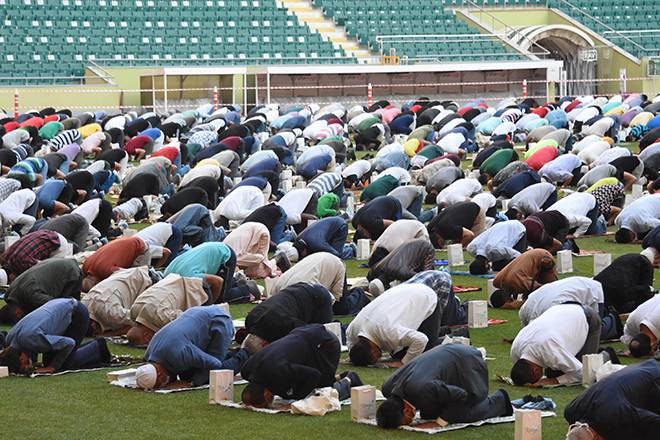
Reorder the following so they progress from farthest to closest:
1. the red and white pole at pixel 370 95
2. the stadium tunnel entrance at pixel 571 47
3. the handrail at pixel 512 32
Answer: the stadium tunnel entrance at pixel 571 47, the handrail at pixel 512 32, the red and white pole at pixel 370 95

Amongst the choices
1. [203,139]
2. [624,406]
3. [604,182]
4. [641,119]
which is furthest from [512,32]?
[624,406]

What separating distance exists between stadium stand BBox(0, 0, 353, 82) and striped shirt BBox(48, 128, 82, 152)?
1124 centimetres

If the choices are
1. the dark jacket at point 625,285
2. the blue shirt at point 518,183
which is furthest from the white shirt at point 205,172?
the dark jacket at point 625,285

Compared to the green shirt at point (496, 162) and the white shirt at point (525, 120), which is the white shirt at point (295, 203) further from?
the white shirt at point (525, 120)

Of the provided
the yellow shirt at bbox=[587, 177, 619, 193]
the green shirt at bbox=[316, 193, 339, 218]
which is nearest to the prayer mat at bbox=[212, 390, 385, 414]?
the green shirt at bbox=[316, 193, 339, 218]

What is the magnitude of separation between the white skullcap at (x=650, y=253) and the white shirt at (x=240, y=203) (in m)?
5.64

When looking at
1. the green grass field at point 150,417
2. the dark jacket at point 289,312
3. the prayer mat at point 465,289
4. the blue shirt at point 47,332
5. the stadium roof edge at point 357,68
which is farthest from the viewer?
the stadium roof edge at point 357,68

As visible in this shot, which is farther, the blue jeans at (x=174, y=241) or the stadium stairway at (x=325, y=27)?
the stadium stairway at (x=325, y=27)

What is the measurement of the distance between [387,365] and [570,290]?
63.1 inches

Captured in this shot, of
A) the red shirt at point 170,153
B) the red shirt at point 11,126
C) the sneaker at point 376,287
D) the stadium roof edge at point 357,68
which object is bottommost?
the sneaker at point 376,287

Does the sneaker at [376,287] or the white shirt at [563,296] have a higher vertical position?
the white shirt at [563,296]

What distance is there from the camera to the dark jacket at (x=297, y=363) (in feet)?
31.9

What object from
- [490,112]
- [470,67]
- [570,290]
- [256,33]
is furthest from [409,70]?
[570,290]

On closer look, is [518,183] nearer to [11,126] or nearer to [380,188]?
[380,188]
